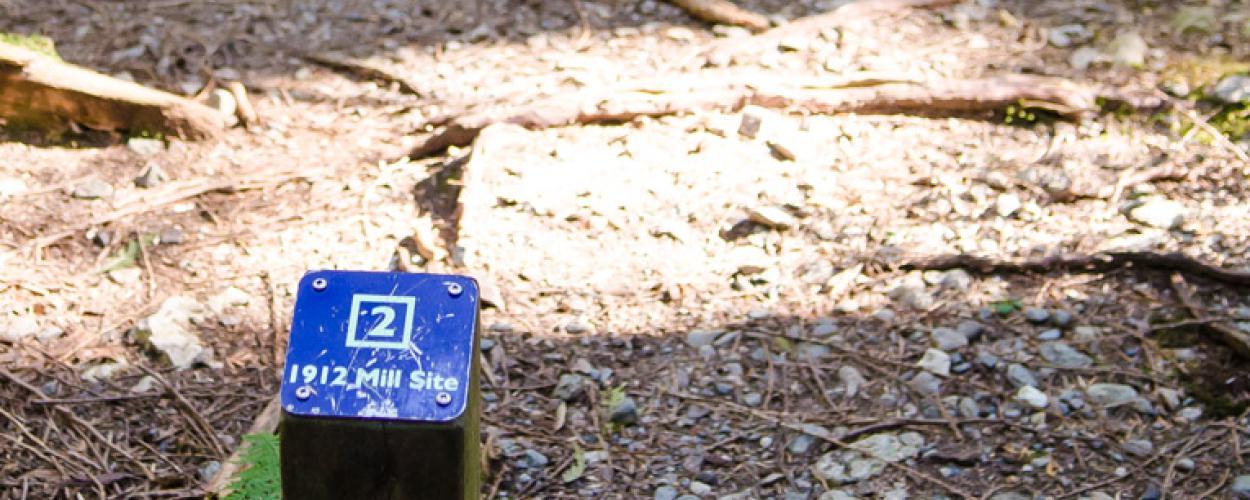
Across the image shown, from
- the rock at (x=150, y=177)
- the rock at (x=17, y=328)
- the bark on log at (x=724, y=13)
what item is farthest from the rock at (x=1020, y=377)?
the rock at (x=150, y=177)

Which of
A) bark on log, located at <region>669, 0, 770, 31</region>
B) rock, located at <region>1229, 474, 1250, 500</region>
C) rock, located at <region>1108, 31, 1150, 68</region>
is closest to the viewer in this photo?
rock, located at <region>1229, 474, 1250, 500</region>

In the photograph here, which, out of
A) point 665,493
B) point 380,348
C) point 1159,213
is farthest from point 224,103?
point 1159,213

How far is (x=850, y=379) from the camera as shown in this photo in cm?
384

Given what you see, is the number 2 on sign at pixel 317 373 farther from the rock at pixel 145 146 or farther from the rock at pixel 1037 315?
the rock at pixel 145 146

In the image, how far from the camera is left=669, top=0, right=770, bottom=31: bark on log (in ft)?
19.5

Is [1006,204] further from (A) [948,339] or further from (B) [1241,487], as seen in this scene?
(B) [1241,487]

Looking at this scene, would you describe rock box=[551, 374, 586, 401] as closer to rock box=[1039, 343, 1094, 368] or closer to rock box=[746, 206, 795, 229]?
rock box=[746, 206, 795, 229]

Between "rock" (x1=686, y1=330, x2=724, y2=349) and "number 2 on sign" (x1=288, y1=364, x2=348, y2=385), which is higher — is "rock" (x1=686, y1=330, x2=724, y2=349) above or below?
below

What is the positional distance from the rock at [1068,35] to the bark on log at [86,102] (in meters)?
3.59

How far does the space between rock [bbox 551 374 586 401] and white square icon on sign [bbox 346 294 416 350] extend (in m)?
1.71

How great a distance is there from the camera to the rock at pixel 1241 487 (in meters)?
3.31

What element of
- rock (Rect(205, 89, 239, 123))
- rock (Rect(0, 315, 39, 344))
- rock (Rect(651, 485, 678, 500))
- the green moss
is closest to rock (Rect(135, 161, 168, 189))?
rock (Rect(205, 89, 239, 123))

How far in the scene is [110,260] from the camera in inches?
169

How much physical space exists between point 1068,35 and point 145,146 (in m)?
3.94
